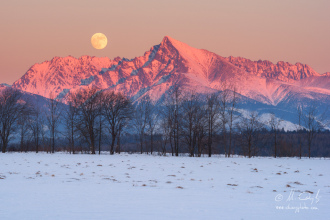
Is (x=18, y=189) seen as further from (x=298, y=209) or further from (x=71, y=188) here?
(x=298, y=209)

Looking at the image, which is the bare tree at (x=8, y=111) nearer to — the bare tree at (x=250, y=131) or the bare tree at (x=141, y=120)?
the bare tree at (x=141, y=120)

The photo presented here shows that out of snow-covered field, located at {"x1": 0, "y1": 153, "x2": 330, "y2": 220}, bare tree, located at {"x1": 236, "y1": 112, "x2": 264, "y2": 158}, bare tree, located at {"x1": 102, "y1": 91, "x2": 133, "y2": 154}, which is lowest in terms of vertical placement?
snow-covered field, located at {"x1": 0, "y1": 153, "x2": 330, "y2": 220}

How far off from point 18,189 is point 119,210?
6744 mm

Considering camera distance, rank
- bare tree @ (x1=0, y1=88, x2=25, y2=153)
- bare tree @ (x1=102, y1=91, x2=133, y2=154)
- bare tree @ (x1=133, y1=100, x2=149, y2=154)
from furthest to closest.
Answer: bare tree @ (x1=133, y1=100, x2=149, y2=154)
bare tree @ (x1=102, y1=91, x2=133, y2=154)
bare tree @ (x1=0, y1=88, x2=25, y2=153)

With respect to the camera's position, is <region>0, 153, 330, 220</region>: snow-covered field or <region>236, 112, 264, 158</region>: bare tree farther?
<region>236, 112, 264, 158</region>: bare tree

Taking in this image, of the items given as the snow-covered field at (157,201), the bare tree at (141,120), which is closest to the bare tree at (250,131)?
the bare tree at (141,120)

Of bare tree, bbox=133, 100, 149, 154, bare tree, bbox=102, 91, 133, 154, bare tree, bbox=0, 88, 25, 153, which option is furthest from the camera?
bare tree, bbox=133, 100, 149, 154

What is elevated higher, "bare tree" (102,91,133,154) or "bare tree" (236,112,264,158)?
"bare tree" (102,91,133,154)

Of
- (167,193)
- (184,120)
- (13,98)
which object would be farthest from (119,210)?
(13,98)

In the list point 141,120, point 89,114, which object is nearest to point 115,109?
point 89,114

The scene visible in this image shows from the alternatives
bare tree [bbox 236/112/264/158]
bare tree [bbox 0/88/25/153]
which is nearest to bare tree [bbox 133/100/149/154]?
bare tree [bbox 236/112/264/158]

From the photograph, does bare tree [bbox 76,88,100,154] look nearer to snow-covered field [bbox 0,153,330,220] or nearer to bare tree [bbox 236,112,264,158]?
bare tree [bbox 236,112,264,158]

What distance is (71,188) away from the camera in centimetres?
1659

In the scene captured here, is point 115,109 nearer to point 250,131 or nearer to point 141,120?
point 141,120
